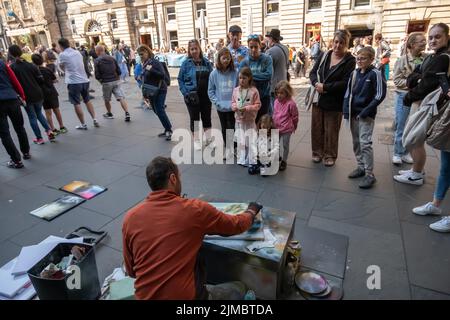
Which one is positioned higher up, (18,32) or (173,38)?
(18,32)

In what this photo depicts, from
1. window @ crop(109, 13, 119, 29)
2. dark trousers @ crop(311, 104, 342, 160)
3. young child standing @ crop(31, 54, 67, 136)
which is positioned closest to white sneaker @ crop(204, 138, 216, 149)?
dark trousers @ crop(311, 104, 342, 160)

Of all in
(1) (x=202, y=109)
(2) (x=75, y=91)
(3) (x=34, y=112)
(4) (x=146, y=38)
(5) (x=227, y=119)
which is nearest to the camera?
(5) (x=227, y=119)

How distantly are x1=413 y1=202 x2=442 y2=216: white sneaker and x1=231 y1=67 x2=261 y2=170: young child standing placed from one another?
6.97ft

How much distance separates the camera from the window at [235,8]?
23575mm

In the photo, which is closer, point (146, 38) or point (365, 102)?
point (365, 102)

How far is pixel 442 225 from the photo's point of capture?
2.90m

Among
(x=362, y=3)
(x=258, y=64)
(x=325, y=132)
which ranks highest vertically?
(x=362, y=3)

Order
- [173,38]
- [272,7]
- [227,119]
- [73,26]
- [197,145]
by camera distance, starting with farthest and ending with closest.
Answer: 1. [73,26]
2. [173,38]
3. [272,7]
4. [197,145]
5. [227,119]

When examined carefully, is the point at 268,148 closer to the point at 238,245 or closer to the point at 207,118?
the point at 207,118

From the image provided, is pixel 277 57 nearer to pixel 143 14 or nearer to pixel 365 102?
pixel 365 102

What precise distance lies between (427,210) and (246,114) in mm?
2560

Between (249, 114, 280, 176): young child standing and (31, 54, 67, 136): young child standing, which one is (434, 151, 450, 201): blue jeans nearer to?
(249, 114, 280, 176): young child standing

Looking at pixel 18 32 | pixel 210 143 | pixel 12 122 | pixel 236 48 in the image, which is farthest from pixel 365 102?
pixel 18 32

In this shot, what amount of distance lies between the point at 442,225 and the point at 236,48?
12.4 feet
